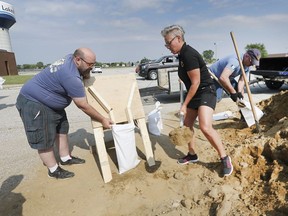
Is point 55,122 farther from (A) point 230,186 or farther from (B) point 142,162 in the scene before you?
(A) point 230,186

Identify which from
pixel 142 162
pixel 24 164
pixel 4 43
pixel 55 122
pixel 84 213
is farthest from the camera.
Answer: pixel 4 43

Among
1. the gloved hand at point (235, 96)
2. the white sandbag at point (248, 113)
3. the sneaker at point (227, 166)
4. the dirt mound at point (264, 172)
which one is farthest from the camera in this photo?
the white sandbag at point (248, 113)

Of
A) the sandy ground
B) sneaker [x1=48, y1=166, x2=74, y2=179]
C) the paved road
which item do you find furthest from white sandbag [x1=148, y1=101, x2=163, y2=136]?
sneaker [x1=48, y1=166, x2=74, y2=179]

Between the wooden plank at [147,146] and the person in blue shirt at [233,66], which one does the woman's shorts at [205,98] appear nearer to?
the wooden plank at [147,146]

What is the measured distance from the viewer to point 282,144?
3.37m

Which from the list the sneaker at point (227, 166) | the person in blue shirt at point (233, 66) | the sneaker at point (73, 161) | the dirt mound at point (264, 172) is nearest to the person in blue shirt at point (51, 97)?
the sneaker at point (73, 161)

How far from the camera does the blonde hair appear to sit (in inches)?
129

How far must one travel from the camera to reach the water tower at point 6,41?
42.2 meters

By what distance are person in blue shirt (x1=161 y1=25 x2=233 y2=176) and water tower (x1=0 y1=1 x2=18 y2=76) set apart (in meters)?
43.8

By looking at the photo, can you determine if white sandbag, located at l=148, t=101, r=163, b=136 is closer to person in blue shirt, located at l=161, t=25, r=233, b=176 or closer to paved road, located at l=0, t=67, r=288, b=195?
paved road, located at l=0, t=67, r=288, b=195

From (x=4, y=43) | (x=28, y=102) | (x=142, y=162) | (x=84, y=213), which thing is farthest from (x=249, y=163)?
(x=4, y=43)

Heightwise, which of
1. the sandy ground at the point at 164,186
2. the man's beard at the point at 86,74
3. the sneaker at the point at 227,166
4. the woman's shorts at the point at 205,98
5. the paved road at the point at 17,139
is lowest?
the paved road at the point at 17,139

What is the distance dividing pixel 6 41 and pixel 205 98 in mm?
53427

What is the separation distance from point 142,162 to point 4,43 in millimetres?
51966
